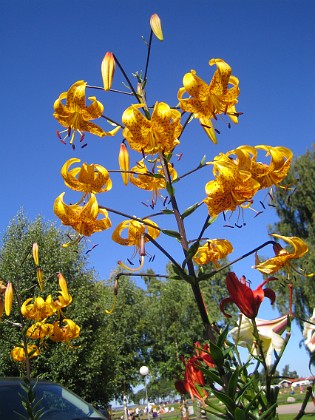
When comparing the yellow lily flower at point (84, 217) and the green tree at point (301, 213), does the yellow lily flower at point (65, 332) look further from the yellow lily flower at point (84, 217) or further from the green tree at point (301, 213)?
the green tree at point (301, 213)

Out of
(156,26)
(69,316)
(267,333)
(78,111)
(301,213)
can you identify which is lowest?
(267,333)

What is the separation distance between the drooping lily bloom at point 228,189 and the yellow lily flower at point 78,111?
358 millimetres

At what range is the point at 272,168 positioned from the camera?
1099 mm

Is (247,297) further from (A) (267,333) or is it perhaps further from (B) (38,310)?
(B) (38,310)

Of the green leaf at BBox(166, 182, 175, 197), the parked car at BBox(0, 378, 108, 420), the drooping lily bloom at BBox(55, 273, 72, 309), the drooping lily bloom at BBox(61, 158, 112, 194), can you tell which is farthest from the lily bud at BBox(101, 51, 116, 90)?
the parked car at BBox(0, 378, 108, 420)

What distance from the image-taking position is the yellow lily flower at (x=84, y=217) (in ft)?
3.71

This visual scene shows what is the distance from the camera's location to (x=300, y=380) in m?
0.67

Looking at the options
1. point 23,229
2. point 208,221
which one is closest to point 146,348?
point 23,229

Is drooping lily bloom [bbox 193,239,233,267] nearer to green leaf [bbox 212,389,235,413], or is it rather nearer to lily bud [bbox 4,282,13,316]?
green leaf [bbox 212,389,235,413]

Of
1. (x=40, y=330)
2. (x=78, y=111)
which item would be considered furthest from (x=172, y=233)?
(x=40, y=330)

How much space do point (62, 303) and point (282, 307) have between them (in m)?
12.4

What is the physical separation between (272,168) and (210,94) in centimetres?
25

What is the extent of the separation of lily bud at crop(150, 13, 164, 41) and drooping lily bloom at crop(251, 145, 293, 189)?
0.44 meters

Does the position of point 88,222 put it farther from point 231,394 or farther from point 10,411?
point 10,411
